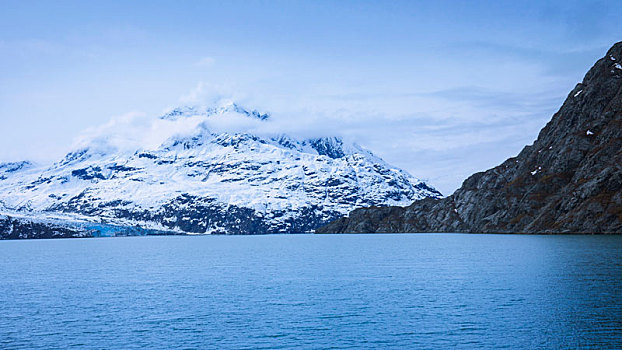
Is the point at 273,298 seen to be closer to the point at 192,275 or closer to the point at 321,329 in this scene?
the point at 321,329

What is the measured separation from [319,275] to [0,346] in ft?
228

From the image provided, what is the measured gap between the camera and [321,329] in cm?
6588

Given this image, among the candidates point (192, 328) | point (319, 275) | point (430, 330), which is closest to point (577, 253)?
point (319, 275)

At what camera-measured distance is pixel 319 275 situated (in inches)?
4751

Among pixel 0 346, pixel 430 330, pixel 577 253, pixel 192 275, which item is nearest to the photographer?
pixel 0 346

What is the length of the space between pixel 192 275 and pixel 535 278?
6982 centimetres

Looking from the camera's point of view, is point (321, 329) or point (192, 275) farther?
point (192, 275)

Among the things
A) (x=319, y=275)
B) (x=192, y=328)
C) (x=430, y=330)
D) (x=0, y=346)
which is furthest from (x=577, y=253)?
(x=0, y=346)

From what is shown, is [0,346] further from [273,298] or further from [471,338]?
[471,338]

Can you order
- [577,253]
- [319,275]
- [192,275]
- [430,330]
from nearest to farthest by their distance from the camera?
[430,330] < [319,275] < [192,275] < [577,253]

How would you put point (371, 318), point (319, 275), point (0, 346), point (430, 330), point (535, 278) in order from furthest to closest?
point (319, 275)
point (535, 278)
point (371, 318)
point (430, 330)
point (0, 346)

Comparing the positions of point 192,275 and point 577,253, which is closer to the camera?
point 192,275

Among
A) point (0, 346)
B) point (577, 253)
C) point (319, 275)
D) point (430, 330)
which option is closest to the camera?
point (0, 346)

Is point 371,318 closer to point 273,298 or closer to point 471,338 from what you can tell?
point 471,338
